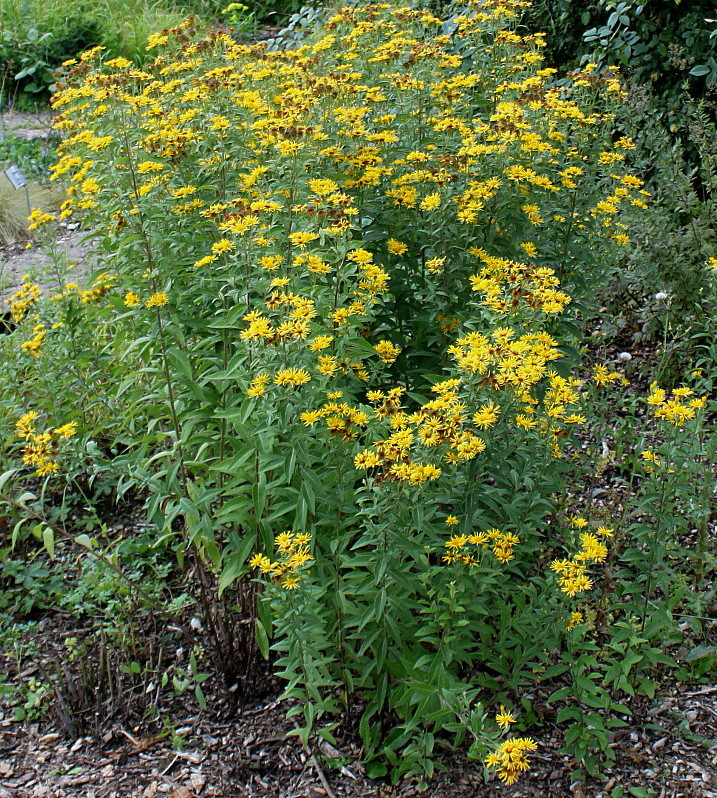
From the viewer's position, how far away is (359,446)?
7.77ft

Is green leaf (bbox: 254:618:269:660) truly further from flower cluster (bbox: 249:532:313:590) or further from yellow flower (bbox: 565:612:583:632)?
yellow flower (bbox: 565:612:583:632)

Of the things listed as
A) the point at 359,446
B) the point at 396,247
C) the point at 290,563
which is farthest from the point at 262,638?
the point at 396,247

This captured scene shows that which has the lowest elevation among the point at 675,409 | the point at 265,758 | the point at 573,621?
the point at 265,758

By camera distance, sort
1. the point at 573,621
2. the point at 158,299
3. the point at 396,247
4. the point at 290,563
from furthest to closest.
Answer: the point at 396,247, the point at 158,299, the point at 573,621, the point at 290,563

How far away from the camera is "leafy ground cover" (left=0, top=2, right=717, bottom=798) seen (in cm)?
232

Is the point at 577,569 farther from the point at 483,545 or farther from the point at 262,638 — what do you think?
the point at 262,638

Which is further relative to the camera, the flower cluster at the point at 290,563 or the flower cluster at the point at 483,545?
the flower cluster at the point at 483,545

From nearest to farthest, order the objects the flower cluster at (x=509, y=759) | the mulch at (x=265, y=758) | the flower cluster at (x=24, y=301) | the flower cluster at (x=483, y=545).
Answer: the flower cluster at (x=509, y=759) → the flower cluster at (x=483, y=545) → the mulch at (x=265, y=758) → the flower cluster at (x=24, y=301)

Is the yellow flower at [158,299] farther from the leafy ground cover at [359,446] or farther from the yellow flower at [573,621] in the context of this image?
the yellow flower at [573,621]

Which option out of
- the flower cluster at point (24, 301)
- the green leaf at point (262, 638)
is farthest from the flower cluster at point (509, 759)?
the flower cluster at point (24, 301)

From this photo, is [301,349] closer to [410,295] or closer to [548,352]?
[548,352]

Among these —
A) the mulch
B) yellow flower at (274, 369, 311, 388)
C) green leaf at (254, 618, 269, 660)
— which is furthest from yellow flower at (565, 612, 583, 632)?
yellow flower at (274, 369, 311, 388)

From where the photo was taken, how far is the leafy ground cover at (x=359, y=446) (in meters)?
2.32

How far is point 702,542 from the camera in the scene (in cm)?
312
